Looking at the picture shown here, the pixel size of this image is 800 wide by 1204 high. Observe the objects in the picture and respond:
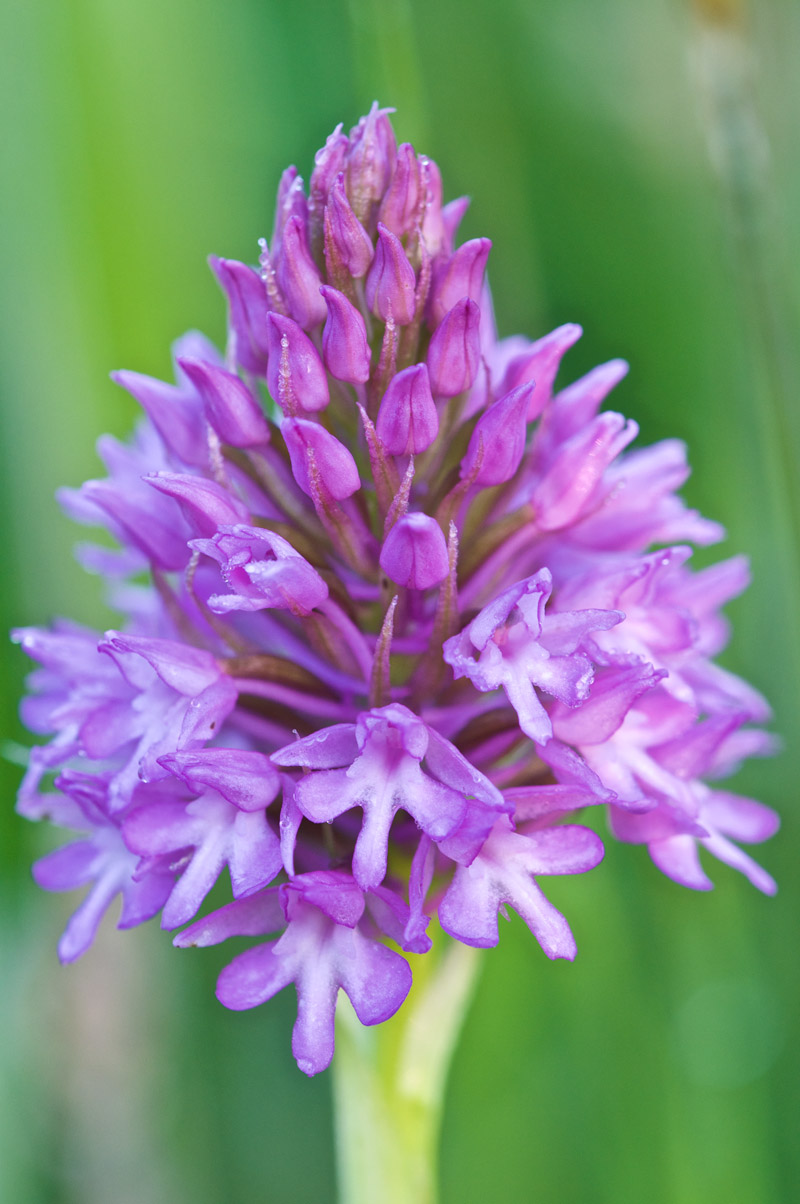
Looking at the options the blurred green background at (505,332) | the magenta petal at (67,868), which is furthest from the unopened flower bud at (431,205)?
the magenta petal at (67,868)

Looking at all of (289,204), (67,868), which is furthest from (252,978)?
(289,204)

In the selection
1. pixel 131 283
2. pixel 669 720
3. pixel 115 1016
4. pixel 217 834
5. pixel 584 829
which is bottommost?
pixel 115 1016

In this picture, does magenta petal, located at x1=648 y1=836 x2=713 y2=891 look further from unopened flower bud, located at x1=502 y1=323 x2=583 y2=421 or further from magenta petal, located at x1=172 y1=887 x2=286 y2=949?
unopened flower bud, located at x1=502 y1=323 x2=583 y2=421

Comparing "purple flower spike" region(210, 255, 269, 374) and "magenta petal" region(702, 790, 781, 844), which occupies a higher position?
"purple flower spike" region(210, 255, 269, 374)

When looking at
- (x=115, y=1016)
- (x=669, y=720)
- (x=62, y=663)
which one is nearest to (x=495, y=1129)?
(x=115, y=1016)

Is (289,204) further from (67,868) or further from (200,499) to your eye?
(67,868)

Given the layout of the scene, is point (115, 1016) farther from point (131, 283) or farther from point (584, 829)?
point (131, 283)

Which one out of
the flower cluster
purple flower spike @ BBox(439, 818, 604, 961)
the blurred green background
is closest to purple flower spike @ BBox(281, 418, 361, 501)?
the flower cluster
